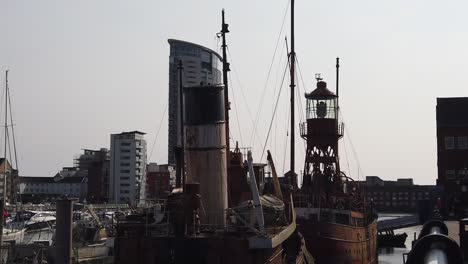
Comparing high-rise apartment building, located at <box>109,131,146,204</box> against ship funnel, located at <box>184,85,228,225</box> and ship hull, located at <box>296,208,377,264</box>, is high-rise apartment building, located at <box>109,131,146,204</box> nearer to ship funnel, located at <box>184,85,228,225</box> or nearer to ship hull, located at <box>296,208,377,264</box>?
ship hull, located at <box>296,208,377,264</box>

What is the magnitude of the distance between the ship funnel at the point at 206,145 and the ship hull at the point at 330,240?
→ 541 inches

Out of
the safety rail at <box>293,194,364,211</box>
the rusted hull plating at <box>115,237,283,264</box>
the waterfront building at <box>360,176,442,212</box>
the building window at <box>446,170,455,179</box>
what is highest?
the building window at <box>446,170,455,179</box>

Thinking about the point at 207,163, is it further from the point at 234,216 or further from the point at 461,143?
the point at 461,143

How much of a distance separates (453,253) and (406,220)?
2815 inches

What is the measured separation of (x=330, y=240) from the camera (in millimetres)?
36312

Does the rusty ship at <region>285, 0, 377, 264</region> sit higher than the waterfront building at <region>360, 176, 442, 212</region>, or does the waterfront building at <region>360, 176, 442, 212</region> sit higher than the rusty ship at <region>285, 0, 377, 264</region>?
the rusty ship at <region>285, 0, 377, 264</region>

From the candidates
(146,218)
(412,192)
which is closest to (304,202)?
(146,218)

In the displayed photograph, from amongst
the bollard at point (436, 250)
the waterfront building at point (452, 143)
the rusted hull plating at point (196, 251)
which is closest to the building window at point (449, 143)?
the waterfront building at point (452, 143)

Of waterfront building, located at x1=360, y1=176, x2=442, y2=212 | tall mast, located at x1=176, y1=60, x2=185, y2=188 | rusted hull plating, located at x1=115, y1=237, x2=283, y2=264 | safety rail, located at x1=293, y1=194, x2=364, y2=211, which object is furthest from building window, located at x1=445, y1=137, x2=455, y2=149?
waterfront building, located at x1=360, y1=176, x2=442, y2=212

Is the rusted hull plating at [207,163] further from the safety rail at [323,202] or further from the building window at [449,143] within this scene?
the building window at [449,143]

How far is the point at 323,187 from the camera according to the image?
147 ft

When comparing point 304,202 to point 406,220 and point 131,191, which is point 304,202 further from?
point 131,191

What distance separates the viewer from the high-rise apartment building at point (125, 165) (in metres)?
166

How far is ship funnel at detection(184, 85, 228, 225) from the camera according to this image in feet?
73.6
